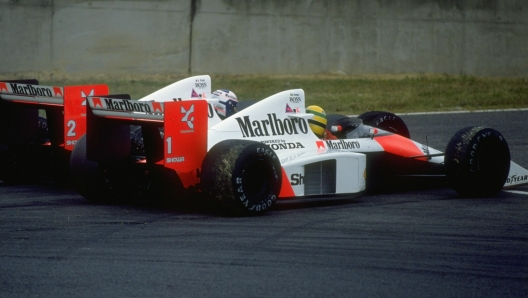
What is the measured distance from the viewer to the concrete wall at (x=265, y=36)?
19.0 metres

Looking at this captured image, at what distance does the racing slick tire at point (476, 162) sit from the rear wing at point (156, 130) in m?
2.49

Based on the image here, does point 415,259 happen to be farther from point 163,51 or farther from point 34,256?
Result: point 163,51

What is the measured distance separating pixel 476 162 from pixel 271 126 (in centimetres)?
200

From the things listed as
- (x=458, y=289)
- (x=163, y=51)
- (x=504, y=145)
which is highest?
(x=163, y=51)

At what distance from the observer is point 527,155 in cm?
1202

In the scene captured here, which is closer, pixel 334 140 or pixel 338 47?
pixel 334 140

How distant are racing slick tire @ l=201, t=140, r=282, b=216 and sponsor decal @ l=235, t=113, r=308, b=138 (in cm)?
59

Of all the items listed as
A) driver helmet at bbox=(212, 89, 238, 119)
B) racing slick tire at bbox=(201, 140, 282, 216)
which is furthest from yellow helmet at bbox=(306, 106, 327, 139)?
racing slick tire at bbox=(201, 140, 282, 216)

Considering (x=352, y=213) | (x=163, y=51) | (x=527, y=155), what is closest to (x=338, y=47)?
(x=163, y=51)

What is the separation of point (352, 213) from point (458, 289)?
266 cm

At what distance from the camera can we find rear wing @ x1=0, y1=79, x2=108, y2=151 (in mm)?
9156

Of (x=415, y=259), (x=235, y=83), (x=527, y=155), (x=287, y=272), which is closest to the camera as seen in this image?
(x=287, y=272)

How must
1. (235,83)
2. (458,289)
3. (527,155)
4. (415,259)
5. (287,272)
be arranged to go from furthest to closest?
(235,83) < (527,155) < (415,259) < (287,272) < (458,289)

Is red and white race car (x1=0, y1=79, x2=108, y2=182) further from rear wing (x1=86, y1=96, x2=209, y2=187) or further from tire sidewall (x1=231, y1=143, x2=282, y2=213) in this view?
tire sidewall (x1=231, y1=143, x2=282, y2=213)
